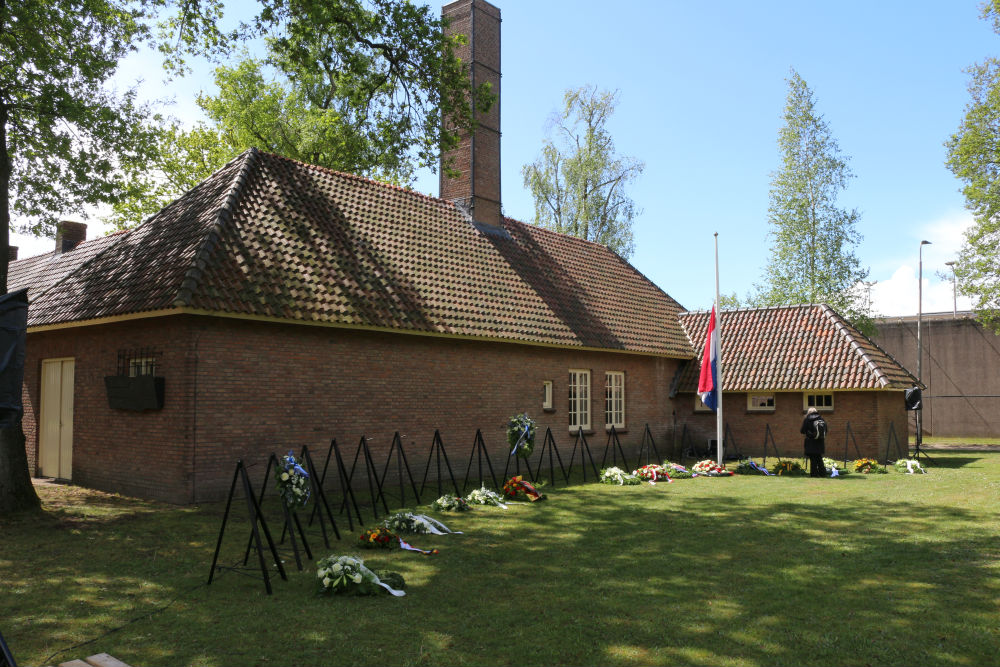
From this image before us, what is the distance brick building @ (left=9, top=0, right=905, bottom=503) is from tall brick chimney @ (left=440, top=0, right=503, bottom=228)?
6 centimetres

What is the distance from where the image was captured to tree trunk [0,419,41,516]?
1142 centimetres

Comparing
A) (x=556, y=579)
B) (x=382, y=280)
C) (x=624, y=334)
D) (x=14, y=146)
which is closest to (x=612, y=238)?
(x=624, y=334)

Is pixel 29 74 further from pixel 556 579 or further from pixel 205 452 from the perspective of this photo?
pixel 556 579

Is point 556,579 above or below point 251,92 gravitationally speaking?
below

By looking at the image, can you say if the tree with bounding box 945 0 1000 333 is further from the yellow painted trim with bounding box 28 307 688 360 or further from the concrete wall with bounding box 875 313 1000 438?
the yellow painted trim with bounding box 28 307 688 360

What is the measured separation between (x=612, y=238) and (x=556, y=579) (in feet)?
115

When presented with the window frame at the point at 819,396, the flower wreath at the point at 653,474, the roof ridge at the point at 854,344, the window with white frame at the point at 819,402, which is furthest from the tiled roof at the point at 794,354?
the flower wreath at the point at 653,474

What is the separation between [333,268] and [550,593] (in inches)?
377

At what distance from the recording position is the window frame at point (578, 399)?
1995cm

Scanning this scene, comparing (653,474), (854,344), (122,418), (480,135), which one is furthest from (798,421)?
(122,418)

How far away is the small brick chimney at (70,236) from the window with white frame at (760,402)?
73.2 feet

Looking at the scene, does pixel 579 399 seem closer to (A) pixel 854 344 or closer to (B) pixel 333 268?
(B) pixel 333 268

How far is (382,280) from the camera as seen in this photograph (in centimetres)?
1580

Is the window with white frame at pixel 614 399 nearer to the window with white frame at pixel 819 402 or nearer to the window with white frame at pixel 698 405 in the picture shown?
the window with white frame at pixel 698 405
